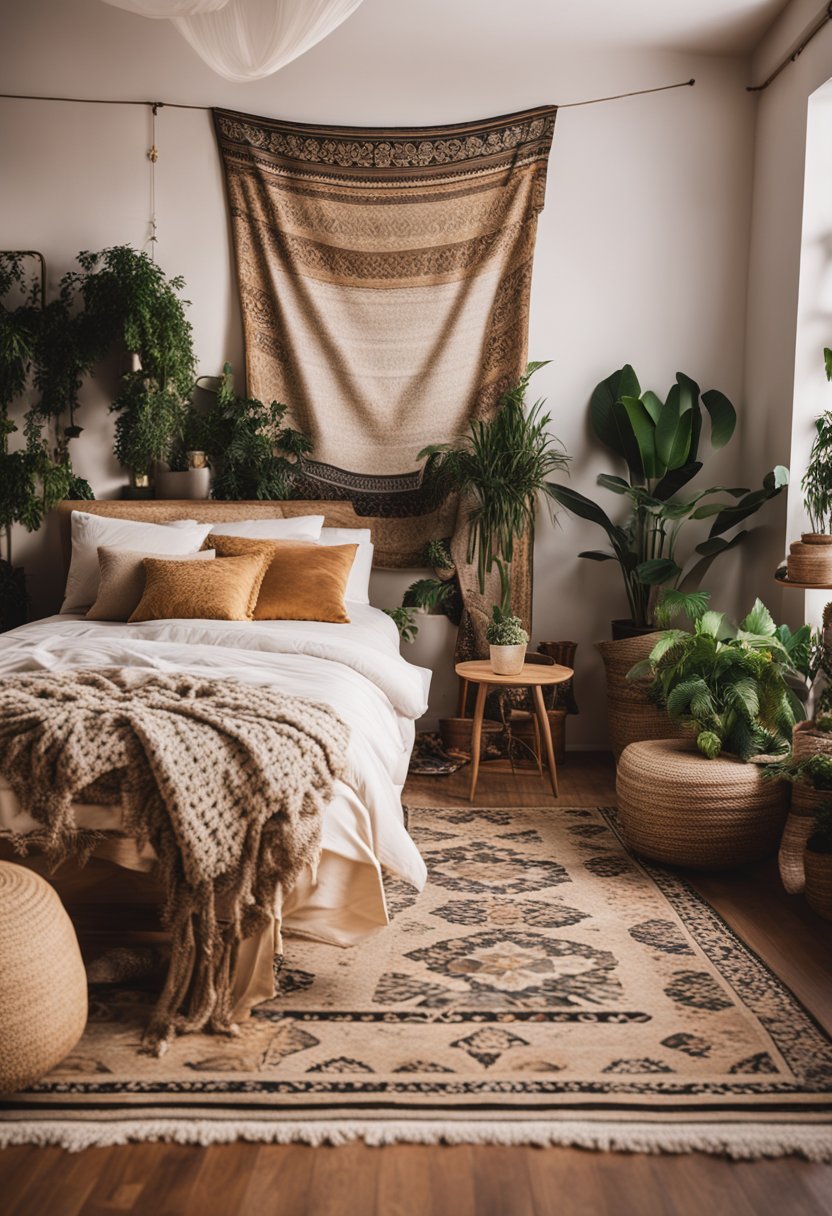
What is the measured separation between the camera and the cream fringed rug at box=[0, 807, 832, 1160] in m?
1.88

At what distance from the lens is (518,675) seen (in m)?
4.06

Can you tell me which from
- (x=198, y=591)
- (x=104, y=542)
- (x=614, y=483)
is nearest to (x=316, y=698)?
(x=198, y=591)

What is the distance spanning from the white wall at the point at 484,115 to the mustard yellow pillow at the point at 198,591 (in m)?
1.21

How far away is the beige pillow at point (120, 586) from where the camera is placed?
4.02 m

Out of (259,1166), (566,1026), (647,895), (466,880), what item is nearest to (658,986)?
(566,1026)

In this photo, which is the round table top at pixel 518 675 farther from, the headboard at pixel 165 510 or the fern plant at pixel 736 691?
the headboard at pixel 165 510

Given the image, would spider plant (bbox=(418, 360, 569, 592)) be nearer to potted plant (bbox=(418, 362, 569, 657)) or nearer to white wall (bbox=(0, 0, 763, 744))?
potted plant (bbox=(418, 362, 569, 657))

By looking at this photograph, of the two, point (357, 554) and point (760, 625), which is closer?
point (760, 625)

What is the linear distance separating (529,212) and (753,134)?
1.13 m

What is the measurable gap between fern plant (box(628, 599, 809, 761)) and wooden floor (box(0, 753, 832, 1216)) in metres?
1.68

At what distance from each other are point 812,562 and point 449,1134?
7.27ft

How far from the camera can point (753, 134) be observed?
4.84m

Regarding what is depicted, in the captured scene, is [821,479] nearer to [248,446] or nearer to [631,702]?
[631,702]

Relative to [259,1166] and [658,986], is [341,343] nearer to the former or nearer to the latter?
[658,986]
